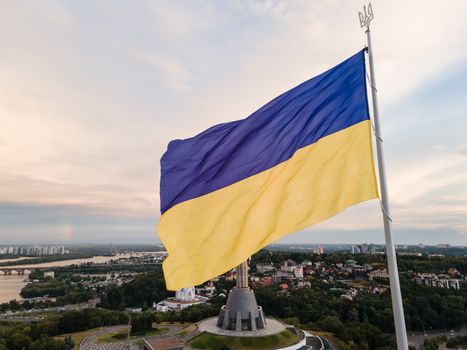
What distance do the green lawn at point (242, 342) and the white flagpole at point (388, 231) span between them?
2017 centimetres

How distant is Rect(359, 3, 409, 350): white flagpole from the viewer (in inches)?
185

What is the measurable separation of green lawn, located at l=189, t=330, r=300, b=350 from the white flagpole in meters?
20.2

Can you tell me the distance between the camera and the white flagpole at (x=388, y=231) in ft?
15.4

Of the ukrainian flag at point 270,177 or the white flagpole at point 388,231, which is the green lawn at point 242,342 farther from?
the white flagpole at point 388,231

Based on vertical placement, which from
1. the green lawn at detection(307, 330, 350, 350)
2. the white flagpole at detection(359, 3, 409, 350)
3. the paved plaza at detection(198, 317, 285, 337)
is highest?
the white flagpole at detection(359, 3, 409, 350)

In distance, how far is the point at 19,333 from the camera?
30.9 metres

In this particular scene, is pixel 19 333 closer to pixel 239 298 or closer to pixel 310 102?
pixel 239 298

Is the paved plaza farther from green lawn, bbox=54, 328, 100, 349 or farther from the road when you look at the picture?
the road

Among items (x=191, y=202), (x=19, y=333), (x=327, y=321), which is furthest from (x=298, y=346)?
(x=19, y=333)

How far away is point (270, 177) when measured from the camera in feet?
20.8

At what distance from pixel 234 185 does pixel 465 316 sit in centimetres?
4948

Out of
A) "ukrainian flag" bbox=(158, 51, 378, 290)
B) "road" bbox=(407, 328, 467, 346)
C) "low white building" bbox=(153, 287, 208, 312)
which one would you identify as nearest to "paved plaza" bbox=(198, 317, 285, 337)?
"ukrainian flag" bbox=(158, 51, 378, 290)

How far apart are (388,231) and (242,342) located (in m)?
20.7

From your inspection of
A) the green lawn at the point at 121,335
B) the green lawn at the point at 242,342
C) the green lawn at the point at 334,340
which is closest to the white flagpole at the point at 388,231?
the green lawn at the point at 242,342
